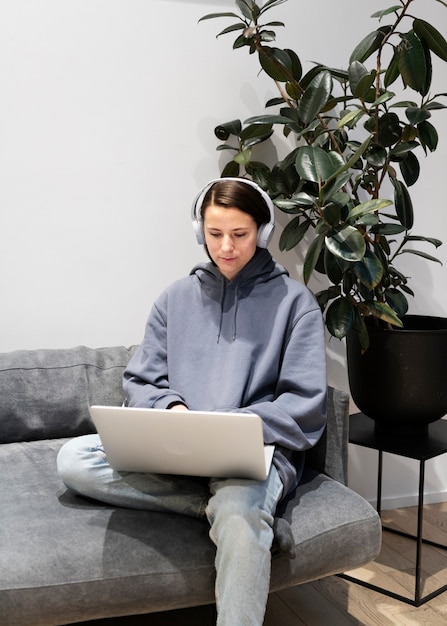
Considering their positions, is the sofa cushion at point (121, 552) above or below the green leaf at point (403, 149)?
below

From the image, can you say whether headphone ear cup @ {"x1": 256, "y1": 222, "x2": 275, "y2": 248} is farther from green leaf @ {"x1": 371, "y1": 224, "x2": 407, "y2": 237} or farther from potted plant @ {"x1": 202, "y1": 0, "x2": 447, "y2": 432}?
green leaf @ {"x1": 371, "y1": 224, "x2": 407, "y2": 237}

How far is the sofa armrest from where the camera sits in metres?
2.04

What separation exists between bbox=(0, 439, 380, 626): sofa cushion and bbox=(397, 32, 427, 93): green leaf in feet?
3.88

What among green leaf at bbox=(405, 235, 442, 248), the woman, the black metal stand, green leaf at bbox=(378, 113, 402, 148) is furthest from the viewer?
green leaf at bbox=(405, 235, 442, 248)

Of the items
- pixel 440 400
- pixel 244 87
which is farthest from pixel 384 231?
pixel 244 87

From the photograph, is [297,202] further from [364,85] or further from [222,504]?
[222,504]

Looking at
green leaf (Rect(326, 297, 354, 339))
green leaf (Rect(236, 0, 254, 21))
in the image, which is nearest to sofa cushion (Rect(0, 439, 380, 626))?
green leaf (Rect(326, 297, 354, 339))

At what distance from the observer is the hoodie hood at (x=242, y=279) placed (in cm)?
212

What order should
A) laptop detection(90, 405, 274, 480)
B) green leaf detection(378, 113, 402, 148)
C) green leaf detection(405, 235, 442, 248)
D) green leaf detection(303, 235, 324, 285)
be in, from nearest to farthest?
laptop detection(90, 405, 274, 480) < green leaf detection(303, 235, 324, 285) < green leaf detection(378, 113, 402, 148) < green leaf detection(405, 235, 442, 248)

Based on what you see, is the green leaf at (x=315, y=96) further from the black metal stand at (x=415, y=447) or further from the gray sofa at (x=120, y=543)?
the black metal stand at (x=415, y=447)

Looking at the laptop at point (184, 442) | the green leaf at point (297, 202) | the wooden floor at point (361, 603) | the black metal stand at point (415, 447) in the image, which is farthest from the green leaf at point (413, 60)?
the wooden floor at point (361, 603)

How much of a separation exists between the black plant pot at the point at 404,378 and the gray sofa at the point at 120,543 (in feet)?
1.17

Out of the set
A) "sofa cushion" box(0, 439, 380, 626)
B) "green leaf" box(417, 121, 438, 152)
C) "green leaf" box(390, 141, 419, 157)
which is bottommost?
"sofa cushion" box(0, 439, 380, 626)

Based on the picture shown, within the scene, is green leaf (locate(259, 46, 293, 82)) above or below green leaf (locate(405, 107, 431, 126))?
above
